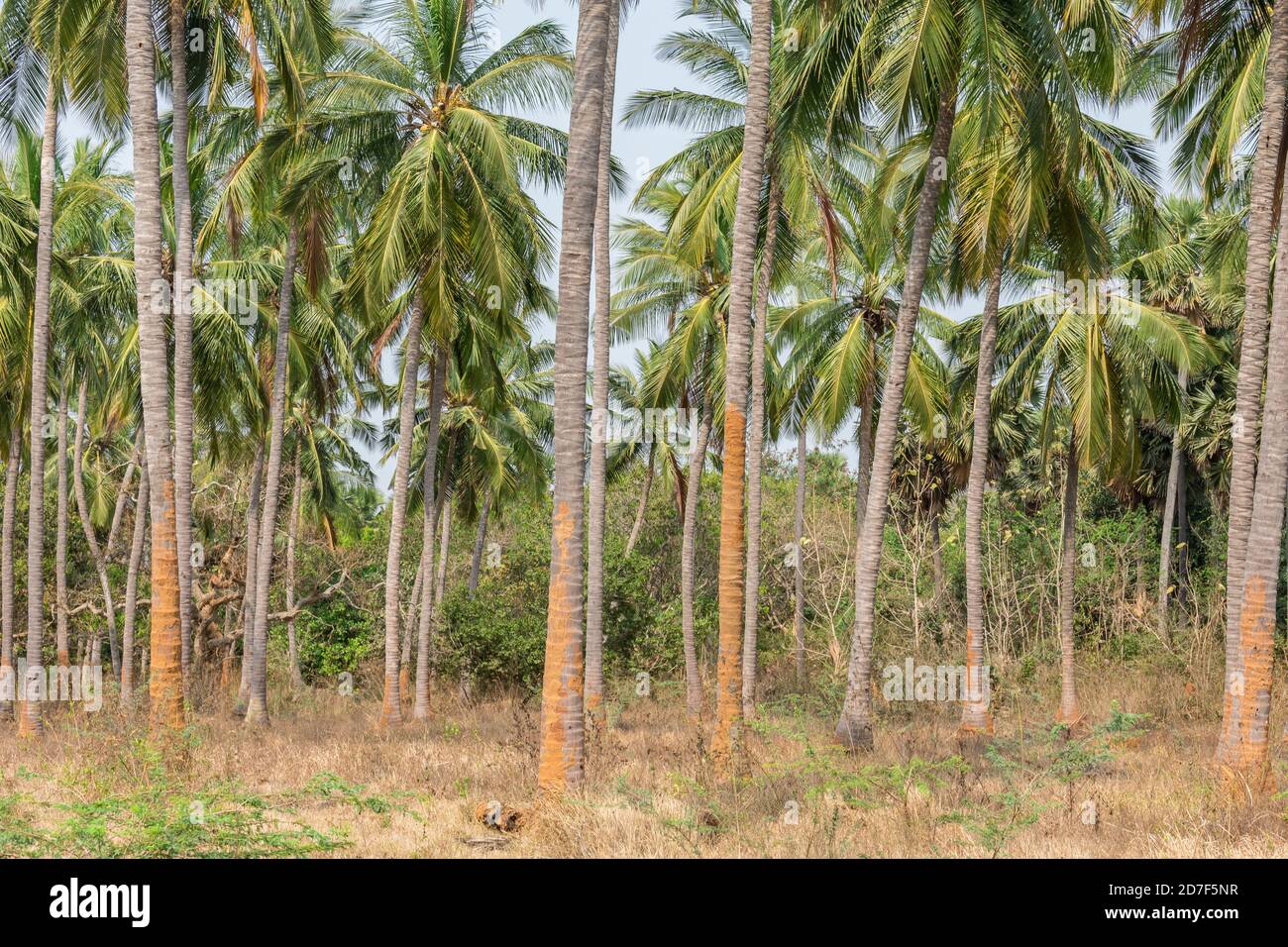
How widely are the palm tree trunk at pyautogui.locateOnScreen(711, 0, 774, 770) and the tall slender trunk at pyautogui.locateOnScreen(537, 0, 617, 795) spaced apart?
274cm

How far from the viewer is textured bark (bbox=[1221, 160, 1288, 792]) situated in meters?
11.5

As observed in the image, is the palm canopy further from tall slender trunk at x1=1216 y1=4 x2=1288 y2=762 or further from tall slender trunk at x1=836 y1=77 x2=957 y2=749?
tall slender trunk at x1=1216 y1=4 x2=1288 y2=762

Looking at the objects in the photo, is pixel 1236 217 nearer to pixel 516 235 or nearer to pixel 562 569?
pixel 516 235

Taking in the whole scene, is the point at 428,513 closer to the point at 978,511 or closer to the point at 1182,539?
the point at 978,511

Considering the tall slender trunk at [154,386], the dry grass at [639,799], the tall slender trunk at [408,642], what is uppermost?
the tall slender trunk at [154,386]

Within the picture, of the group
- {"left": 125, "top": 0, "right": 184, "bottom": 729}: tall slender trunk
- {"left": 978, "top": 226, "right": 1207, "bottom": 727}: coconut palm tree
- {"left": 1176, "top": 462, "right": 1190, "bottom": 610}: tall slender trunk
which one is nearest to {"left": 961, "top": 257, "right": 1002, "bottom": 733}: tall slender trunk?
{"left": 978, "top": 226, "right": 1207, "bottom": 727}: coconut palm tree

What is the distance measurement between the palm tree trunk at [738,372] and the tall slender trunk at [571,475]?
Answer: 2.74 meters

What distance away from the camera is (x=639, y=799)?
9.55 m

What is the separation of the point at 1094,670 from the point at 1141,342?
8.14 meters

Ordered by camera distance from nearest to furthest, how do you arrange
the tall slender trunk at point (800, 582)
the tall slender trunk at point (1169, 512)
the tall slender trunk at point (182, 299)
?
the tall slender trunk at point (182, 299) < the tall slender trunk at point (800, 582) < the tall slender trunk at point (1169, 512)

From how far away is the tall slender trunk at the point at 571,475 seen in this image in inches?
384

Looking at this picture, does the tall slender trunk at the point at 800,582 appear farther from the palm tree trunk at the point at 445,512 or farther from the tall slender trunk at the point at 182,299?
the tall slender trunk at the point at 182,299

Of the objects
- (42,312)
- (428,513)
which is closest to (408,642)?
(428,513)

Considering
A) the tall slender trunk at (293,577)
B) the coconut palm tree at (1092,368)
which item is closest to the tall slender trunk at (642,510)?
the tall slender trunk at (293,577)
